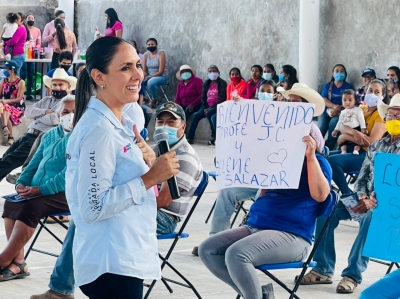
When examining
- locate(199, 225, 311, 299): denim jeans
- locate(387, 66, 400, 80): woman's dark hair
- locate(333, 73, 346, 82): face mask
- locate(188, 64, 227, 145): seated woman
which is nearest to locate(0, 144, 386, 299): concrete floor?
locate(199, 225, 311, 299): denim jeans

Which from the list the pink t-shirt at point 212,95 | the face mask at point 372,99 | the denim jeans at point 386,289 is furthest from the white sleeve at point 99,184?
the pink t-shirt at point 212,95

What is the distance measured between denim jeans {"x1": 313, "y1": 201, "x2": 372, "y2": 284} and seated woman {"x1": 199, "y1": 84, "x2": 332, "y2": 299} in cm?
98

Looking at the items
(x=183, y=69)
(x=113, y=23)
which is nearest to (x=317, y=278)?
(x=183, y=69)

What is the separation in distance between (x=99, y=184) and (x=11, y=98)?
509 inches

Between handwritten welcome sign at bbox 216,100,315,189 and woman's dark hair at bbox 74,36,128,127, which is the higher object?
woman's dark hair at bbox 74,36,128,127

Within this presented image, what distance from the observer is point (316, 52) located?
15.5 m

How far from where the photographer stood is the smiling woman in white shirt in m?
3.23

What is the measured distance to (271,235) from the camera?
16.2 ft

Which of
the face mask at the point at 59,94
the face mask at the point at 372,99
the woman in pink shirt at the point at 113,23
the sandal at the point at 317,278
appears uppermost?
the woman in pink shirt at the point at 113,23

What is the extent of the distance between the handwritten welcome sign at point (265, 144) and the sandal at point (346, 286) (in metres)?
1.42

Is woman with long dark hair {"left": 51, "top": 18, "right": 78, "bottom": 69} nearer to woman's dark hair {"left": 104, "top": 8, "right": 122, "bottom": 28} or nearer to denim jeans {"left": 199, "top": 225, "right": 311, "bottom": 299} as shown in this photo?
woman's dark hair {"left": 104, "top": 8, "right": 122, "bottom": 28}

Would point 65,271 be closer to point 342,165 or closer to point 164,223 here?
point 164,223

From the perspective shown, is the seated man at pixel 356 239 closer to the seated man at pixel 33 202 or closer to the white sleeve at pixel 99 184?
the seated man at pixel 33 202

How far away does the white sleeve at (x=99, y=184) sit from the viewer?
321cm
